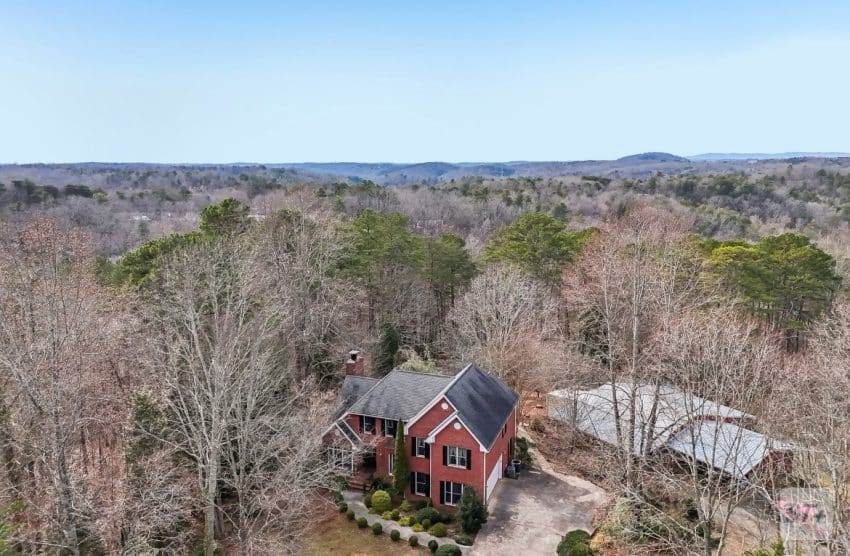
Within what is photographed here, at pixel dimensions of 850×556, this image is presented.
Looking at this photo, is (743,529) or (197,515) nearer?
(743,529)

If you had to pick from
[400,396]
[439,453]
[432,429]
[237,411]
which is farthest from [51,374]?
[439,453]

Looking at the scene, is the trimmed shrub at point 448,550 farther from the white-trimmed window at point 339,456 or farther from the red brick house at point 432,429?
the white-trimmed window at point 339,456

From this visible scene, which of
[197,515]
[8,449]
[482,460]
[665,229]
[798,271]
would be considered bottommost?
[197,515]

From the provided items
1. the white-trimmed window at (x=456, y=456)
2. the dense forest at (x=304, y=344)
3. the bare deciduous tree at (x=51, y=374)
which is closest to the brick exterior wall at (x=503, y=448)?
the white-trimmed window at (x=456, y=456)

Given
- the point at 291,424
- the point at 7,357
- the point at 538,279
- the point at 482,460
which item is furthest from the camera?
the point at 538,279

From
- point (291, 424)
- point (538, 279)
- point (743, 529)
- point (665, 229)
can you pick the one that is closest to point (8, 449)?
point (291, 424)

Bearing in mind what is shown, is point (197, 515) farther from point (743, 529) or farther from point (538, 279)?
point (538, 279)
